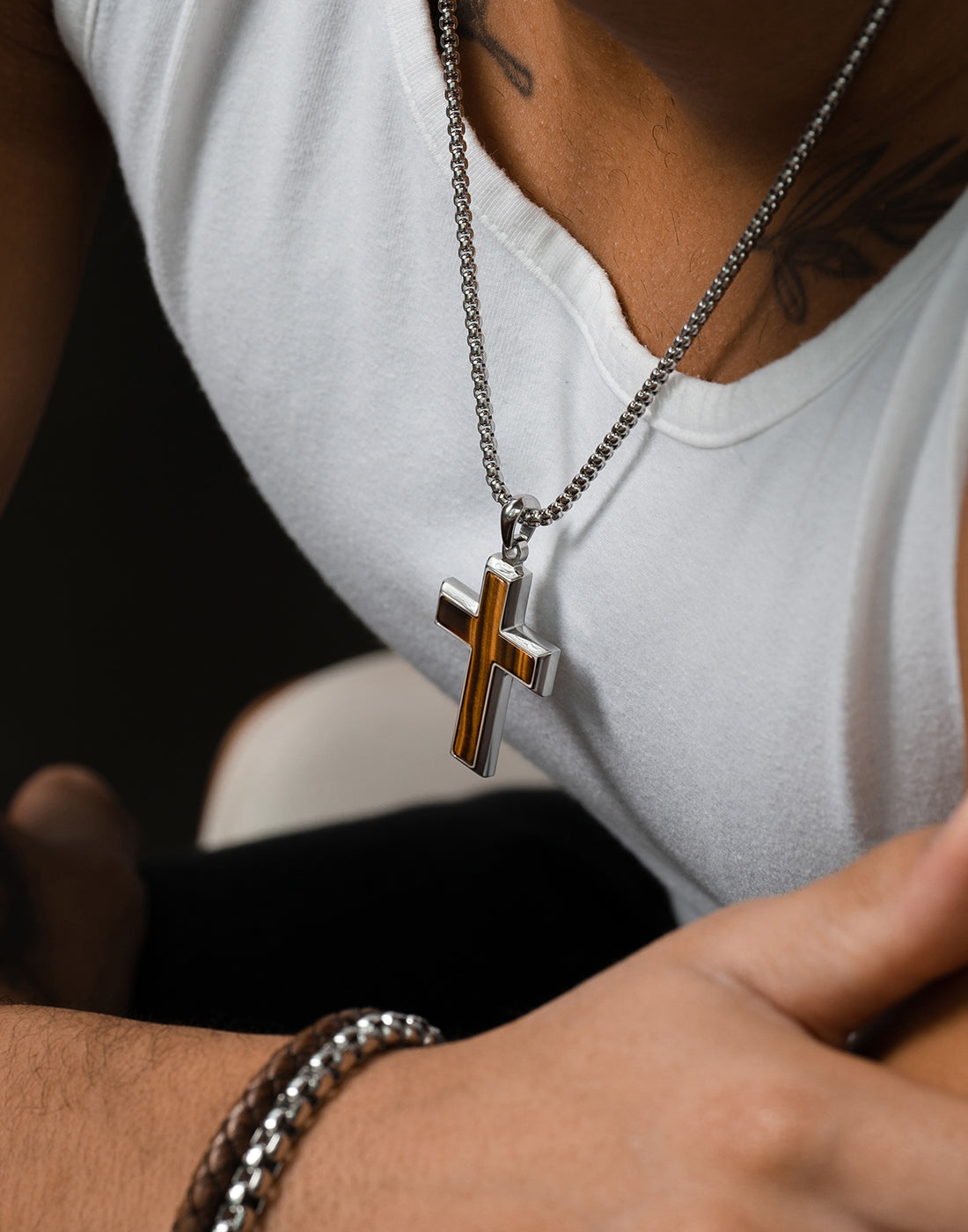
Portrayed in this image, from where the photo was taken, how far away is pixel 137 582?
1787 millimetres

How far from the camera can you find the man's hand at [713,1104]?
367mm

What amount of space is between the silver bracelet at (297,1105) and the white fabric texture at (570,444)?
18cm

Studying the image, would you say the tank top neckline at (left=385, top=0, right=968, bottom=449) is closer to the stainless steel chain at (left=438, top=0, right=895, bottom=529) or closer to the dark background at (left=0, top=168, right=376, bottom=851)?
the stainless steel chain at (left=438, top=0, right=895, bottom=529)

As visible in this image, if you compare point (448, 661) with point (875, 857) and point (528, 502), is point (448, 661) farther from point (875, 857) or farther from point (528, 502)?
point (875, 857)

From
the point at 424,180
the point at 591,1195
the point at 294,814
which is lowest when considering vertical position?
the point at 294,814

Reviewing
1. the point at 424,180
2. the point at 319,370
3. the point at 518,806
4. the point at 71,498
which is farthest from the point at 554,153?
the point at 71,498

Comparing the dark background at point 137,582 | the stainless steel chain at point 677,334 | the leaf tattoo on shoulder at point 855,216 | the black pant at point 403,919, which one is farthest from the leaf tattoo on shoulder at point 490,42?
the dark background at point 137,582

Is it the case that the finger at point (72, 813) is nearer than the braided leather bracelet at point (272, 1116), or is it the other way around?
the braided leather bracelet at point (272, 1116)

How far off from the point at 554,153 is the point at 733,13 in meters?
0.16

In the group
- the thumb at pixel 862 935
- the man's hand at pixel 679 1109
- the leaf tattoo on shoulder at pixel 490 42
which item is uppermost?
the leaf tattoo on shoulder at pixel 490 42

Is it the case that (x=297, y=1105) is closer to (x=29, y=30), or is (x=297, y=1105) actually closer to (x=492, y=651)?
(x=492, y=651)

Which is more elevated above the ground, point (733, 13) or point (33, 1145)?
point (733, 13)

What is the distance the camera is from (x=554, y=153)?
0.58 m

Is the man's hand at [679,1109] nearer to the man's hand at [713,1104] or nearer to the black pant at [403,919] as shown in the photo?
the man's hand at [713,1104]
